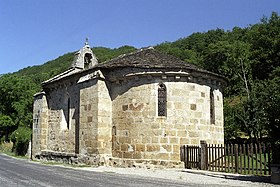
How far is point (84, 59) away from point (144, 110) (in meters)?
9.79

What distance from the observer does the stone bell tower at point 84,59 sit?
2437cm

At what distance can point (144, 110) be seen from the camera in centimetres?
1684

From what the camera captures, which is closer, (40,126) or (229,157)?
(229,157)

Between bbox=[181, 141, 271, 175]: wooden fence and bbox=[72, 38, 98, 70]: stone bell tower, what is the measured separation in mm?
11189

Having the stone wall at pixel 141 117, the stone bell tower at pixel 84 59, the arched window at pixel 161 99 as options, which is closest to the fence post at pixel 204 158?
the stone wall at pixel 141 117

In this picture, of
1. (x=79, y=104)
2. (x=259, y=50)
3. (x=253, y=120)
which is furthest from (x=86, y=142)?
(x=259, y=50)

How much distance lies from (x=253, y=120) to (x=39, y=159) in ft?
58.5

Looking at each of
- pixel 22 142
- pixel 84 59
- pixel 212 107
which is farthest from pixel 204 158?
pixel 22 142

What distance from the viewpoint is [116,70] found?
17.9m

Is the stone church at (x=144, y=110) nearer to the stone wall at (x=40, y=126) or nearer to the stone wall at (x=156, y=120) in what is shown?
the stone wall at (x=156, y=120)

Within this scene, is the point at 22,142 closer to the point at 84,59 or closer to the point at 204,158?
the point at 84,59

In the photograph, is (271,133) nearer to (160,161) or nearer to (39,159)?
(160,161)

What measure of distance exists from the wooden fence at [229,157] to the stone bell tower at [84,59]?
Answer: 1119 centimetres

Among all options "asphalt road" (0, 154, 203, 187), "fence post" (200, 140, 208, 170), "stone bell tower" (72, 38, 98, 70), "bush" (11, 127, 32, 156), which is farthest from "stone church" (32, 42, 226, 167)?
"bush" (11, 127, 32, 156)
